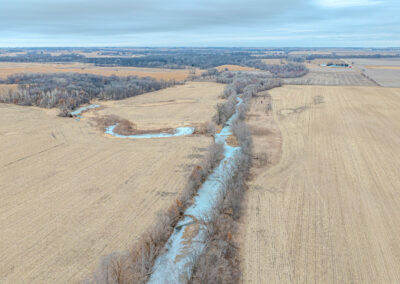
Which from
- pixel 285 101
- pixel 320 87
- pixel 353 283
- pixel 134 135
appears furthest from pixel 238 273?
pixel 320 87

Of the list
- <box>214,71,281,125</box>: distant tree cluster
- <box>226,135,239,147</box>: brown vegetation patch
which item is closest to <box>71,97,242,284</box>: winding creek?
<box>226,135,239,147</box>: brown vegetation patch

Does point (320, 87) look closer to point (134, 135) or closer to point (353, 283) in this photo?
point (134, 135)

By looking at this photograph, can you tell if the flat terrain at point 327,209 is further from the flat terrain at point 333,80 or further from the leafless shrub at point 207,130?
the flat terrain at point 333,80

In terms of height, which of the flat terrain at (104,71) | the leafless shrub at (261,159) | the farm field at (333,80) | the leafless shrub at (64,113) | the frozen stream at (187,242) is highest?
the flat terrain at (104,71)

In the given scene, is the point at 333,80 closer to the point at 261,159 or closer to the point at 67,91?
the point at 261,159

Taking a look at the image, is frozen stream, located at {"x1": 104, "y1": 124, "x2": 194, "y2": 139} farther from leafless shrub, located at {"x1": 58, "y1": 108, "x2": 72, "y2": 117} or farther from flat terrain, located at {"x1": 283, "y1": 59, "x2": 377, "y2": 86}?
flat terrain, located at {"x1": 283, "y1": 59, "x2": 377, "y2": 86}

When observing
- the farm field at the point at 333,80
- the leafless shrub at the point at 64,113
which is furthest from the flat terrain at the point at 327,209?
the farm field at the point at 333,80
